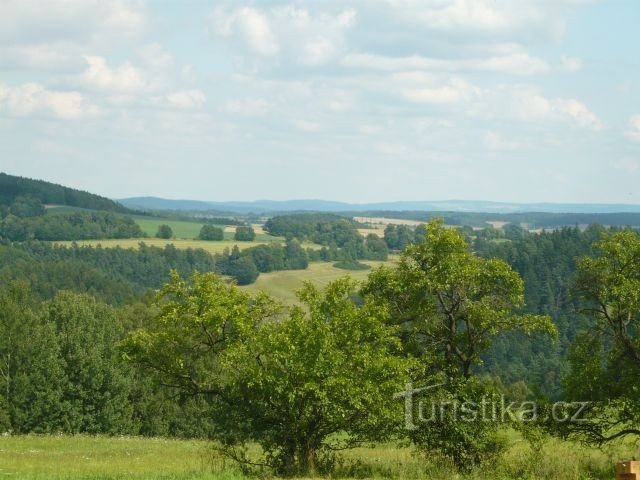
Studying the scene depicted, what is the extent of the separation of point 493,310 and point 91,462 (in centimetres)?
1549

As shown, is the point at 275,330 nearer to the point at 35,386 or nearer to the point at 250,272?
the point at 35,386

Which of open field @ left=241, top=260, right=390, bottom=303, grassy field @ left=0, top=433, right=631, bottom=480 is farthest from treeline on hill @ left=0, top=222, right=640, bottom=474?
open field @ left=241, top=260, right=390, bottom=303

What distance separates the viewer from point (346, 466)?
906 inches

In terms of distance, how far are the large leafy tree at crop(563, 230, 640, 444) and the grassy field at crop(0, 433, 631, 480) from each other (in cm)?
97

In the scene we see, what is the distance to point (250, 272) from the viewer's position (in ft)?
603

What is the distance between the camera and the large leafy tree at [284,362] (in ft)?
71.3

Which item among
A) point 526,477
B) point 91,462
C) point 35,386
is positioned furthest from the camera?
point 35,386

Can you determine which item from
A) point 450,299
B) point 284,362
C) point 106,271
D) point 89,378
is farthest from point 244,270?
point 284,362

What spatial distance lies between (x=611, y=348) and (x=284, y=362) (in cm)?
929

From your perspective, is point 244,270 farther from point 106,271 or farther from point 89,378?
point 89,378

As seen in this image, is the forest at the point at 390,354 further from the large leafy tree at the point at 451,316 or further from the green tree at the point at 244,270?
the green tree at the point at 244,270

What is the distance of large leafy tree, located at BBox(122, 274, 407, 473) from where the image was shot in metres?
21.7

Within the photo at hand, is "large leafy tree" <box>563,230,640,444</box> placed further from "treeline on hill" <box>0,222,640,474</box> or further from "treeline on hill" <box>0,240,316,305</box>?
"treeline on hill" <box>0,240,316,305</box>

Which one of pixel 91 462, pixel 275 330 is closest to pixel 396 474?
pixel 275 330
